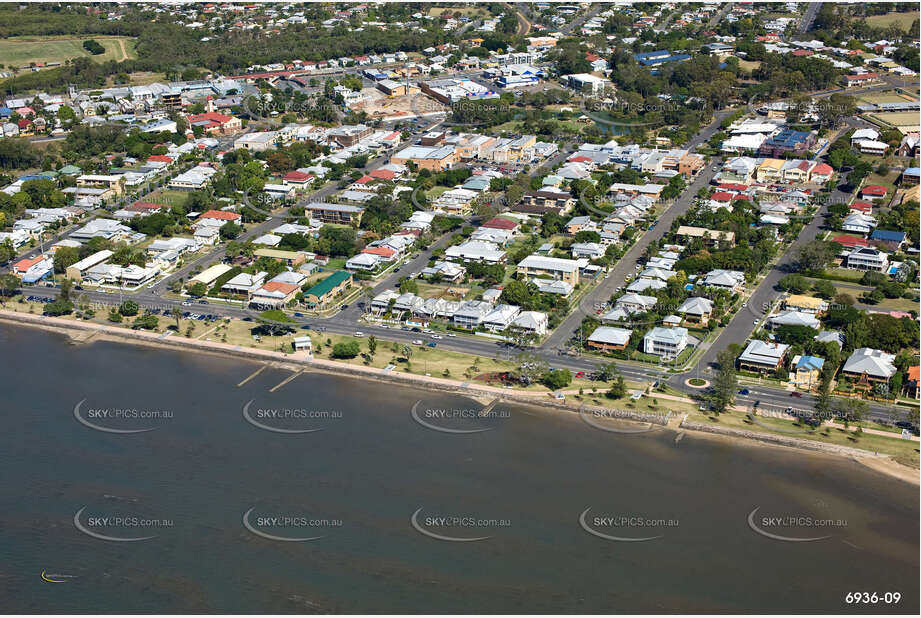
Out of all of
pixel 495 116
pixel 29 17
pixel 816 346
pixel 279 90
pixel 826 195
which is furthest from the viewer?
pixel 29 17

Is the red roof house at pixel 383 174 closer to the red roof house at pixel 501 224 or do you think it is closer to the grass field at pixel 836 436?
the red roof house at pixel 501 224

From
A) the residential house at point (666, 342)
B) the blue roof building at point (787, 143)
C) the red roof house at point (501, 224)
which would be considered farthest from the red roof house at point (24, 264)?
the blue roof building at point (787, 143)

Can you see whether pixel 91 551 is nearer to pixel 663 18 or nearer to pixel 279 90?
pixel 279 90

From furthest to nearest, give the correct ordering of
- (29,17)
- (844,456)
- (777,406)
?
(29,17) < (777,406) < (844,456)

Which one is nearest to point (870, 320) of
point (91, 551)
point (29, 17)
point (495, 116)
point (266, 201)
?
point (91, 551)

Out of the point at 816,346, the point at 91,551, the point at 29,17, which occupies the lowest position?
the point at 91,551

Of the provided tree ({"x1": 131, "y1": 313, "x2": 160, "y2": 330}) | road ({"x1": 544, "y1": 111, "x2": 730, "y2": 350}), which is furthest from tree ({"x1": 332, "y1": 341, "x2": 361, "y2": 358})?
tree ({"x1": 131, "y1": 313, "x2": 160, "y2": 330})

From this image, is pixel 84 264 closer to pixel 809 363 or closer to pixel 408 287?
pixel 408 287
